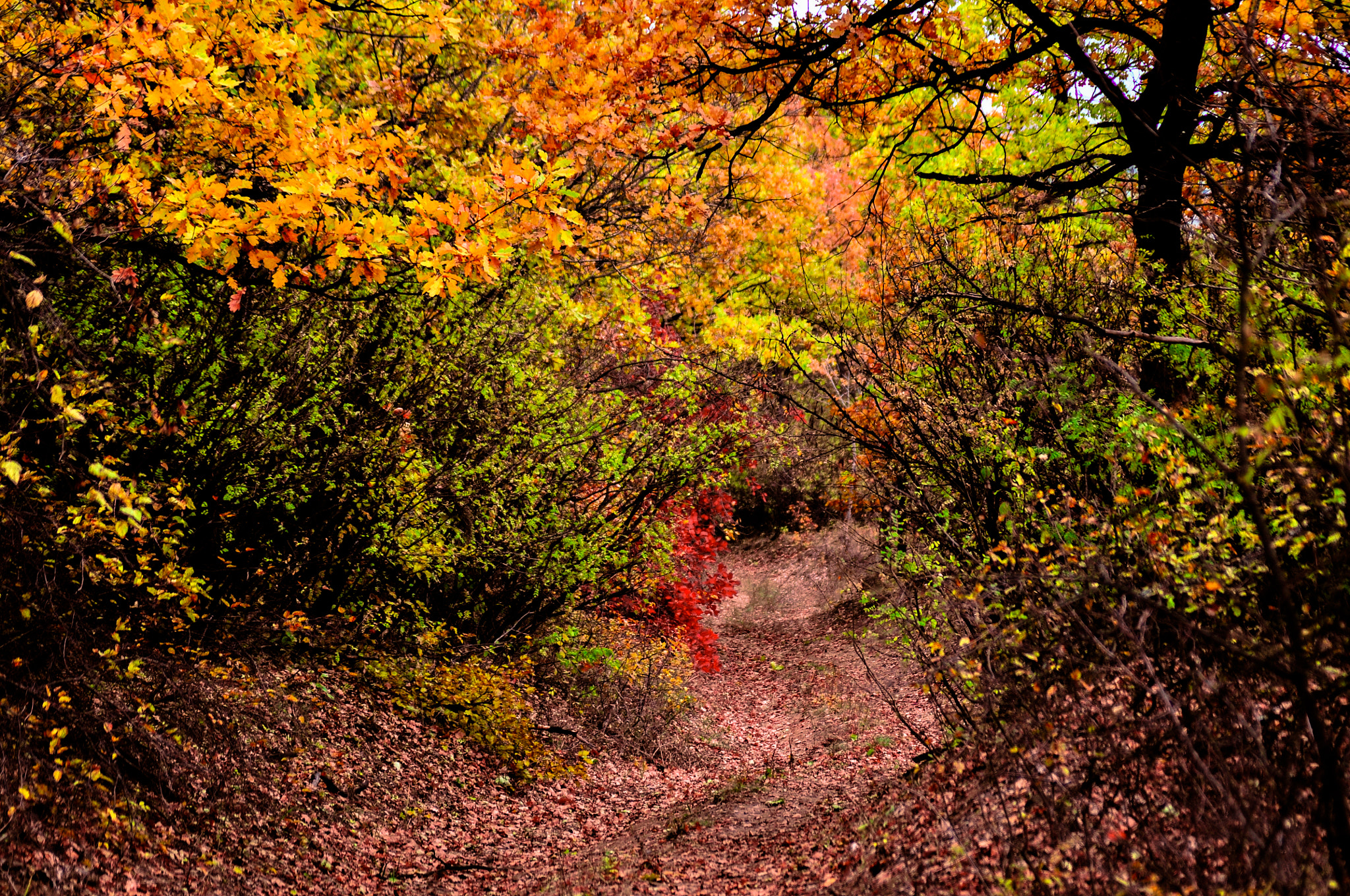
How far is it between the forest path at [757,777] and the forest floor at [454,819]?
3 centimetres

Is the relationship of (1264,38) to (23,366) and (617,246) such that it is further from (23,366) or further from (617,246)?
(23,366)

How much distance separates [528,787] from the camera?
8570mm

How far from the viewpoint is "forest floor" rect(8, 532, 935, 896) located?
4.98 metres

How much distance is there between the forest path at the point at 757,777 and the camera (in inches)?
220

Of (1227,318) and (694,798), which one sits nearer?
(1227,318)

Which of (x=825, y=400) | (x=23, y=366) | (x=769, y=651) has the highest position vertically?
(x=23, y=366)

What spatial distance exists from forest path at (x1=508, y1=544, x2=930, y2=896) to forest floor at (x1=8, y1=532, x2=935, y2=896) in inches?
1.3

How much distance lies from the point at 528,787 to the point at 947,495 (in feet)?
18.5

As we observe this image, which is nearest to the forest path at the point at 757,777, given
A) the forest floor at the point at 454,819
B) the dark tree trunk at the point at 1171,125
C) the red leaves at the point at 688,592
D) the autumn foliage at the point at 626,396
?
the forest floor at the point at 454,819

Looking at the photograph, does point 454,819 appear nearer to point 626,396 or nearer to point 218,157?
point 626,396

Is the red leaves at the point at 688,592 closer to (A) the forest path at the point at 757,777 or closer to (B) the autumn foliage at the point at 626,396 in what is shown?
(B) the autumn foliage at the point at 626,396

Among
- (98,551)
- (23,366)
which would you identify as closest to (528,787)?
(98,551)

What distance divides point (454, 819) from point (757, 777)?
3.60 metres

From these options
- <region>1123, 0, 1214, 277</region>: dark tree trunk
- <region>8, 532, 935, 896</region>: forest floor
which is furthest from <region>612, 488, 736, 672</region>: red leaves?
<region>1123, 0, 1214, 277</region>: dark tree trunk
